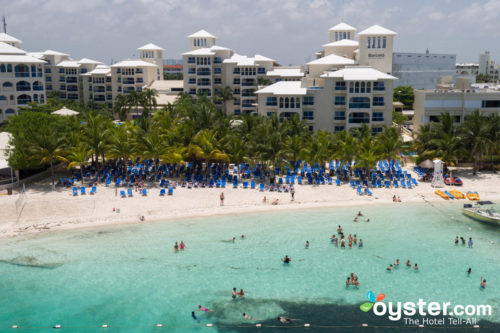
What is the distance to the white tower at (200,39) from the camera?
9429 cm

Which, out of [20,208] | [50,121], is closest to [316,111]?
[50,121]

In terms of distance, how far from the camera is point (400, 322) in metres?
22.2

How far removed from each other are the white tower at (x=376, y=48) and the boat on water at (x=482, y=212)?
3886 centimetres

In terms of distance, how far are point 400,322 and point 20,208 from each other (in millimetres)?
28195

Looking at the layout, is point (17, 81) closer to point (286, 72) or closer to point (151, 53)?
point (151, 53)

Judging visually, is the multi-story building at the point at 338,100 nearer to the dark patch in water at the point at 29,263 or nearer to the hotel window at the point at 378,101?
the hotel window at the point at 378,101

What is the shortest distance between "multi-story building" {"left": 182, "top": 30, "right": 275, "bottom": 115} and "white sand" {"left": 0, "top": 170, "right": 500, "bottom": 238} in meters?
42.5

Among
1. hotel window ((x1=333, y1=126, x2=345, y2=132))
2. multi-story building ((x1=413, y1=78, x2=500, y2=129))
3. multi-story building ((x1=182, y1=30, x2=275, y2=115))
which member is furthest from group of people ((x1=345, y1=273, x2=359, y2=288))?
multi-story building ((x1=182, y1=30, x2=275, y2=115))

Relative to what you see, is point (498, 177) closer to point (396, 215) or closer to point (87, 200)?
point (396, 215)

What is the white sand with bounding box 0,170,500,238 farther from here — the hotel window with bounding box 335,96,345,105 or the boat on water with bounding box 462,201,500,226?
the hotel window with bounding box 335,96,345,105

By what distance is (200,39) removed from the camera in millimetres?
94688

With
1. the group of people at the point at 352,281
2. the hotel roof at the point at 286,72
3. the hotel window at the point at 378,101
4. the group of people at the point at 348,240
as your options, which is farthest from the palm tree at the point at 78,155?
the hotel roof at the point at 286,72

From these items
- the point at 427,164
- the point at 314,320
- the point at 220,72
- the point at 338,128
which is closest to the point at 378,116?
the point at 338,128

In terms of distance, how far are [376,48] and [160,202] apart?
47.0 meters
